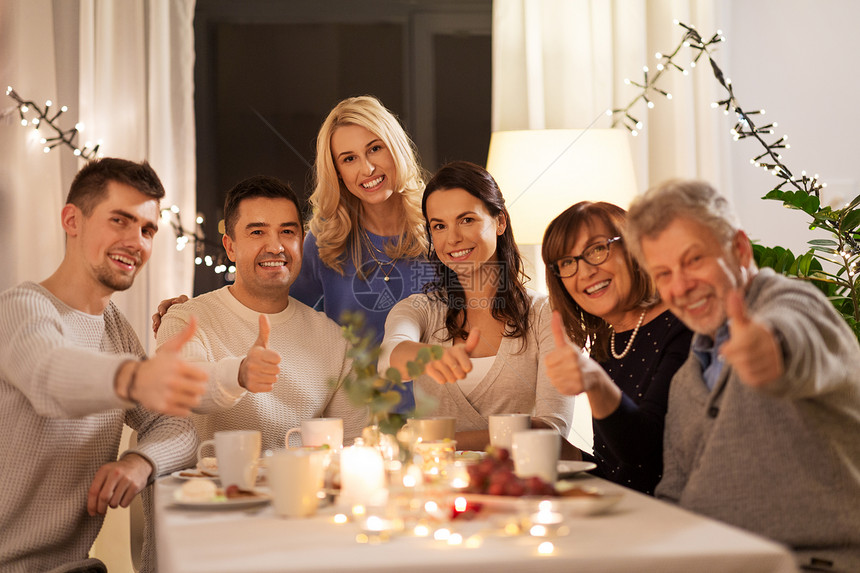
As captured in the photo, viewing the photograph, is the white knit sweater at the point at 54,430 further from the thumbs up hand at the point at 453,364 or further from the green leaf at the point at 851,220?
the green leaf at the point at 851,220

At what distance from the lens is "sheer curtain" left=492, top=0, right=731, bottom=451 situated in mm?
3279

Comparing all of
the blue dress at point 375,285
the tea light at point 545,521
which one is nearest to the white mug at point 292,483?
the tea light at point 545,521

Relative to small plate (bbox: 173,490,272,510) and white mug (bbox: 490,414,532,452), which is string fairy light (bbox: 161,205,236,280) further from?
small plate (bbox: 173,490,272,510)

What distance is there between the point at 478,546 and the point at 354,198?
168 cm

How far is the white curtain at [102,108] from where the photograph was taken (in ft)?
9.87

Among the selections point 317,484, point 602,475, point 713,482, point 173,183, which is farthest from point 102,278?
point 173,183

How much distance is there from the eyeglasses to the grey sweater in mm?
554

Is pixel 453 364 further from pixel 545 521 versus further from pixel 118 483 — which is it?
pixel 118 483

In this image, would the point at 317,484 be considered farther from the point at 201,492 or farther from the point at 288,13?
the point at 288,13

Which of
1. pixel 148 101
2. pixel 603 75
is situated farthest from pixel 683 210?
pixel 148 101

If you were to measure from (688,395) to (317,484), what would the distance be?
60cm

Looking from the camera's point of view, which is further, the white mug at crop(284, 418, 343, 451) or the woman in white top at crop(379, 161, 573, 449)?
the woman in white top at crop(379, 161, 573, 449)

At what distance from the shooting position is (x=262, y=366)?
157cm

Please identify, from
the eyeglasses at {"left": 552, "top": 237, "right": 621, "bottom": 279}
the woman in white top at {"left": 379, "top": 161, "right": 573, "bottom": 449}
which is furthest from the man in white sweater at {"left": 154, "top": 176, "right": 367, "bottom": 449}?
the eyeglasses at {"left": 552, "top": 237, "right": 621, "bottom": 279}
